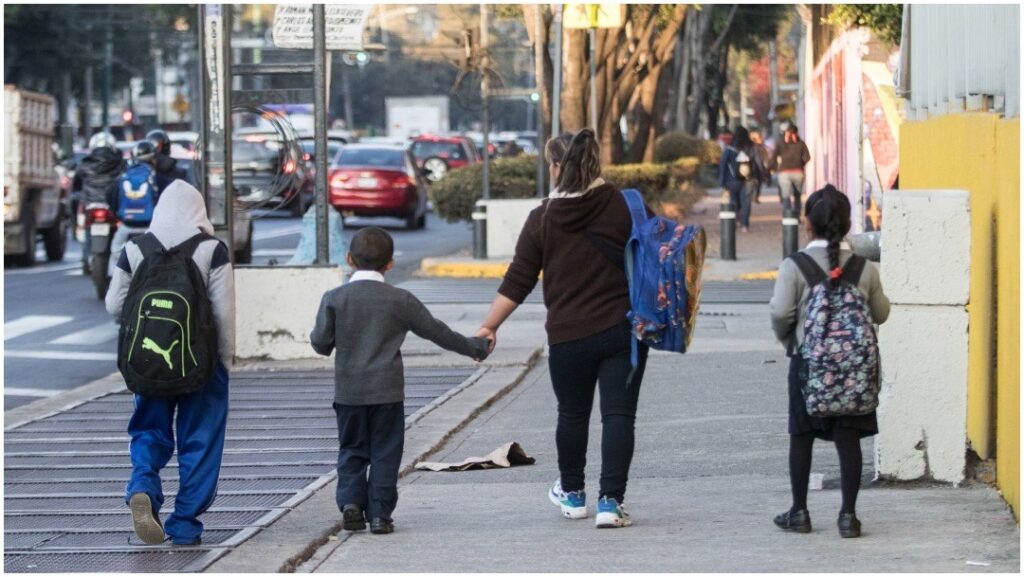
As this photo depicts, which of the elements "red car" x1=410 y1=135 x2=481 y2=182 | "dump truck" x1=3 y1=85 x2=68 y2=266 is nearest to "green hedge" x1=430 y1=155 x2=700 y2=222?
"dump truck" x1=3 y1=85 x2=68 y2=266

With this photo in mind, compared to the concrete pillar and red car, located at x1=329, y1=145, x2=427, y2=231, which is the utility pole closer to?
red car, located at x1=329, y1=145, x2=427, y2=231

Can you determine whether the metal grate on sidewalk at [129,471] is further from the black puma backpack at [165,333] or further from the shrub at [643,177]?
the shrub at [643,177]

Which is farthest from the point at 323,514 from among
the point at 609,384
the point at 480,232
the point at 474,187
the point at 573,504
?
the point at 474,187

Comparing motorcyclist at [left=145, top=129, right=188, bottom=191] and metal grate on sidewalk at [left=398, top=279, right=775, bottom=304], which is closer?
motorcyclist at [left=145, top=129, right=188, bottom=191]

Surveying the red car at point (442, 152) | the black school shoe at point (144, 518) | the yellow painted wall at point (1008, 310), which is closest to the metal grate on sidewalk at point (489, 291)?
the yellow painted wall at point (1008, 310)

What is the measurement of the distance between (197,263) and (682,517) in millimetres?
2231

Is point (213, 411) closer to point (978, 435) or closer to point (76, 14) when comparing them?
point (978, 435)

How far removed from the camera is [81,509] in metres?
7.89

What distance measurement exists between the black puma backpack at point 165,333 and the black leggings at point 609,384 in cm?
143

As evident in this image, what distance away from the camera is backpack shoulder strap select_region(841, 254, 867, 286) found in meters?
6.60

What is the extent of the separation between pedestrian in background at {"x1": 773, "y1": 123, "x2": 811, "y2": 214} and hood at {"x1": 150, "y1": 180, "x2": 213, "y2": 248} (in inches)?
796

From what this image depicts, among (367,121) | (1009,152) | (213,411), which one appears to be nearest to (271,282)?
(213,411)

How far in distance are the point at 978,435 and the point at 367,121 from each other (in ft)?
339

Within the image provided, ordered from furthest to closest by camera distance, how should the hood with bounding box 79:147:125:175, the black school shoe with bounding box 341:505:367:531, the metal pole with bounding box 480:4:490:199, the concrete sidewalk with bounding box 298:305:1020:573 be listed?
the metal pole with bounding box 480:4:490:199
the hood with bounding box 79:147:125:175
the black school shoe with bounding box 341:505:367:531
the concrete sidewalk with bounding box 298:305:1020:573
